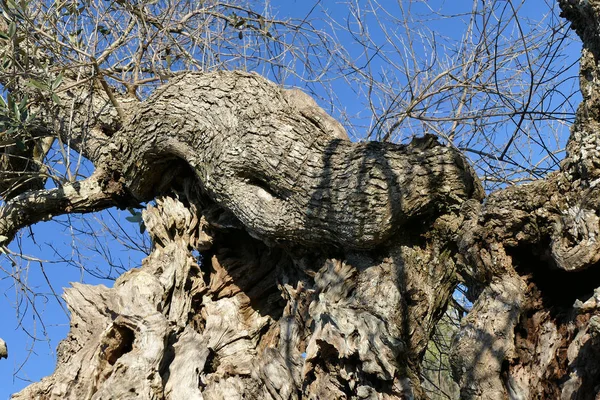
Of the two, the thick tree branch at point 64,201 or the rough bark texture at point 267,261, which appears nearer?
the rough bark texture at point 267,261

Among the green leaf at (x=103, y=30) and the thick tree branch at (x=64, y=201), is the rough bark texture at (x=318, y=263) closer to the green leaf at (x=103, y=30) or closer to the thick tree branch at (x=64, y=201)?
the thick tree branch at (x=64, y=201)

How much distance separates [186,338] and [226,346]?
269 millimetres

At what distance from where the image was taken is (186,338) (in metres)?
3.56

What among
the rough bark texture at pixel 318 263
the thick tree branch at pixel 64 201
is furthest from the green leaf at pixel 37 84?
the thick tree branch at pixel 64 201

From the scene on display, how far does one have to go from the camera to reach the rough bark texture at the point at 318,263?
8.63 ft

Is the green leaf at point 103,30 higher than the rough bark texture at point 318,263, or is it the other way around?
the green leaf at point 103,30

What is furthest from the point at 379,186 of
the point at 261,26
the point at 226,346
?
A: the point at 261,26

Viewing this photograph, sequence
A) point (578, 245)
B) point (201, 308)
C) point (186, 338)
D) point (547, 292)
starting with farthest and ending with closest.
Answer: point (201, 308) < point (186, 338) < point (547, 292) < point (578, 245)

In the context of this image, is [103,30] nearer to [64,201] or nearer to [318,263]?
[64,201]

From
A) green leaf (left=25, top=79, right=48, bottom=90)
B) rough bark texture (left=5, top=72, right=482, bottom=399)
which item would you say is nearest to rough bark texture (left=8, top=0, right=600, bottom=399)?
rough bark texture (left=5, top=72, right=482, bottom=399)

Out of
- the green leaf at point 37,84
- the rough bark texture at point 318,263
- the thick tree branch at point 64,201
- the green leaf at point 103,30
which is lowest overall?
the rough bark texture at point 318,263

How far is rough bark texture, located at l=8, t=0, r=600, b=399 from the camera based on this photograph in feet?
8.63

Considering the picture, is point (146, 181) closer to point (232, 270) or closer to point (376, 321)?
point (232, 270)

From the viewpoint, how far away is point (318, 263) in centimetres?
354
